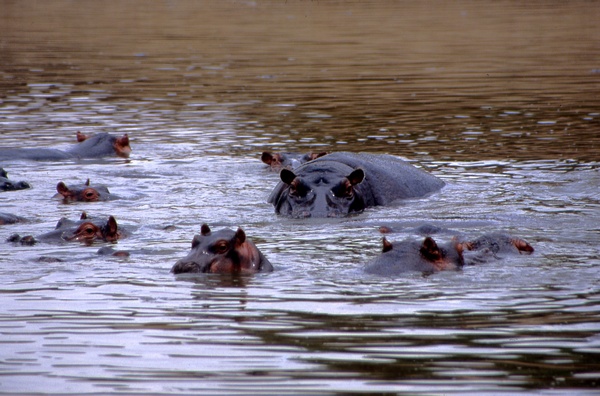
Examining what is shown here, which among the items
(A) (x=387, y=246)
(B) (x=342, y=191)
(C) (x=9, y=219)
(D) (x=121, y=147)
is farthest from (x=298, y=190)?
(D) (x=121, y=147)

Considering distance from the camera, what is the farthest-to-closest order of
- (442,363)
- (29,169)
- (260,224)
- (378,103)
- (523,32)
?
(523,32) < (378,103) < (29,169) < (260,224) < (442,363)

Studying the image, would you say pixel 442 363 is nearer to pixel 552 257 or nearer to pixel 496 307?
pixel 496 307

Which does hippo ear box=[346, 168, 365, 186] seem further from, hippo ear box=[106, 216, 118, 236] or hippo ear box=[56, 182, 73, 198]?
hippo ear box=[56, 182, 73, 198]

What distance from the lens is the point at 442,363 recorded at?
480cm

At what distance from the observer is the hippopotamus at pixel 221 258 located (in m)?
6.93

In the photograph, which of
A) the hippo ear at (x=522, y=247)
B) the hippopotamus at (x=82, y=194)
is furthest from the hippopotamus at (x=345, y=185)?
the hippo ear at (x=522, y=247)

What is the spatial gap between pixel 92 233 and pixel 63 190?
217cm

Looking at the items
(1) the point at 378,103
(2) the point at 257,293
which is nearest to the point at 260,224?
(2) the point at 257,293

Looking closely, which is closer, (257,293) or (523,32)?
(257,293)

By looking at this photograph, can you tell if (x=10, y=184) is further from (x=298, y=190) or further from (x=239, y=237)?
(x=239, y=237)

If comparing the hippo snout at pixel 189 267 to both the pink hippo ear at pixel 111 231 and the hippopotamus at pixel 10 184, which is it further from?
the hippopotamus at pixel 10 184

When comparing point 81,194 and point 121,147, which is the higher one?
point 121,147

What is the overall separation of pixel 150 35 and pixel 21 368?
89.2ft

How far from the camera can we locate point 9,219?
355 inches
